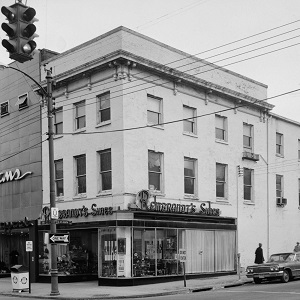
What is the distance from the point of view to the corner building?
25766mm

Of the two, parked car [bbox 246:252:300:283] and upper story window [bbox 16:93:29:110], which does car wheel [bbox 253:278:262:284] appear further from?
upper story window [bbox 16:93:29:110]

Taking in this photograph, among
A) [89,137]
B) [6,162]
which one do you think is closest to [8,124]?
[6,162]

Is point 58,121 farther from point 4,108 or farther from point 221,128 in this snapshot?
point 221,128

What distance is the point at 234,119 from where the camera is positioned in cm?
3212

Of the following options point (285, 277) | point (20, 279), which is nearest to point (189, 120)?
point (285, 277)

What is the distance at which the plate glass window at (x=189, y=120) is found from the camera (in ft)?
96.1

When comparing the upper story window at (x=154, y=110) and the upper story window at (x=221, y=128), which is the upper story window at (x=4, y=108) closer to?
the upper story window at (x=154, y=110)

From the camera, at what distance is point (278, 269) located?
24250mm

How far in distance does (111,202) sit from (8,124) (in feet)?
33.5

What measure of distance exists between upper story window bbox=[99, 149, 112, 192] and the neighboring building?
471 centimetres

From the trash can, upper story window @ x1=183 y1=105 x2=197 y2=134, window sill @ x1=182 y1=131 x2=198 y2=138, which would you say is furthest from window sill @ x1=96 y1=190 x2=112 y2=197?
upper story window @ x1=183 y1=105 x2=197 y2=134

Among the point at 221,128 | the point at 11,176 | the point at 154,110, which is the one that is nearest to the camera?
the point at 154,110

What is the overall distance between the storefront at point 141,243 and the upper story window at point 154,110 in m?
4.07

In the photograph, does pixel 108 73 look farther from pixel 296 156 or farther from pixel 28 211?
pixel 296 156
